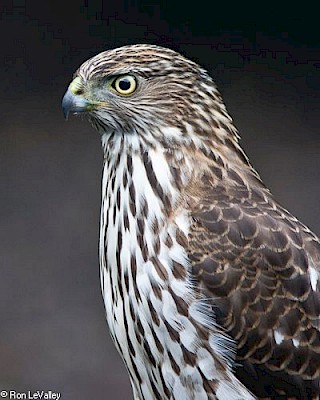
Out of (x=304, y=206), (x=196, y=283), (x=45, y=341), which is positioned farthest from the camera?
(x=304, y=206)

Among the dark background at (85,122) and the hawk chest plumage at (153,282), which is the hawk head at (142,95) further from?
the dark background at (85,122)

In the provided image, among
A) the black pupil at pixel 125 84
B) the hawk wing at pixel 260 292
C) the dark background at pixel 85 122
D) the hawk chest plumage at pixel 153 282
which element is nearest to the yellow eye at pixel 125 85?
the black pupil at pixel 125 84

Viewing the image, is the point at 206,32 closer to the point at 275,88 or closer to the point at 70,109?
the point at 275,88

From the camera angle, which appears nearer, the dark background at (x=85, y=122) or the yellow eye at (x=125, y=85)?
the yellow eye at (x=125, y=85)

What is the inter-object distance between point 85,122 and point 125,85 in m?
3.49

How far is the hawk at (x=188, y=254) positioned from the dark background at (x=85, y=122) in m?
3.17

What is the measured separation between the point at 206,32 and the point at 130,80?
3643 millimetres

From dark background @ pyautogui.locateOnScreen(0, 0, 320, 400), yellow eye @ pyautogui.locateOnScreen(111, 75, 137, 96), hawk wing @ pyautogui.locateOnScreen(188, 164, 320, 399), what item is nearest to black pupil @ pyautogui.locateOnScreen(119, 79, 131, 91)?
yellow eye @ pyautogui.locateOnScreen(111, 75, 137, 96)

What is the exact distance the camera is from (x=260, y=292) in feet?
9.43

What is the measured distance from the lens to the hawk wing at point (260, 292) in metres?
2.87

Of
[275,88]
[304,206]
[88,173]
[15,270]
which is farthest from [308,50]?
[15,270]

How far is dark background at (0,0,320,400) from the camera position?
632 cm

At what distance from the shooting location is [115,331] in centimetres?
301

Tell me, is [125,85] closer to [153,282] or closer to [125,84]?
[125,84]
